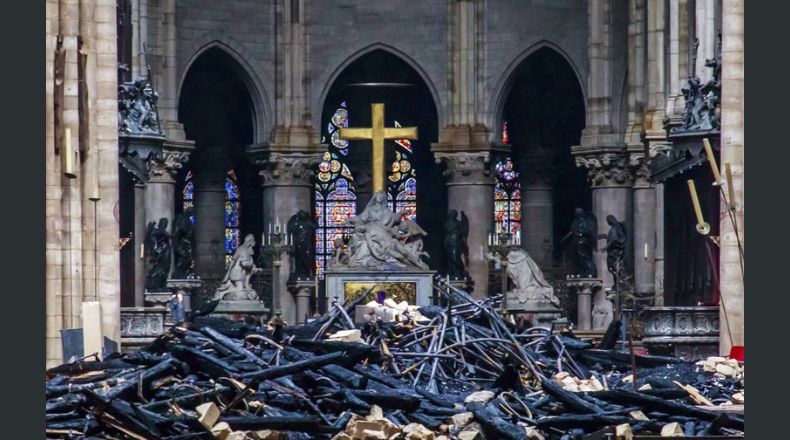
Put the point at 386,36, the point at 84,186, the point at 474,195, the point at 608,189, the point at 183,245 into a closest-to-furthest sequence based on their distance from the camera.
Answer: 1. the point at 84,186
2. the point at 183,245
3. the point at 608,189
4. the point at 474,195
5. the point at 386,36

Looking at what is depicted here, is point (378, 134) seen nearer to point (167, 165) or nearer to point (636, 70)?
point (167, 165)

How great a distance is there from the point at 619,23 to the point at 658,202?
25.1ft

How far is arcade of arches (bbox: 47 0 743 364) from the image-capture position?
59625 millimetres

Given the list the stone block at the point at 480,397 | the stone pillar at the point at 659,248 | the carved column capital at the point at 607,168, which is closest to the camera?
the stone block at the point at 480,397

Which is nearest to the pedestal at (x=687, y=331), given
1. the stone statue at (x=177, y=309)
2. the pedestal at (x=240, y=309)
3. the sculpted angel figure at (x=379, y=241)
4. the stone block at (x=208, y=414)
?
the stone statue at (x=177, y=309)

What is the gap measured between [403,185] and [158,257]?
13068 millimetres

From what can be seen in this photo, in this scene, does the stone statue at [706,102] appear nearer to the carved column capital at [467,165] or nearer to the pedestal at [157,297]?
the pedestal at [157,297]

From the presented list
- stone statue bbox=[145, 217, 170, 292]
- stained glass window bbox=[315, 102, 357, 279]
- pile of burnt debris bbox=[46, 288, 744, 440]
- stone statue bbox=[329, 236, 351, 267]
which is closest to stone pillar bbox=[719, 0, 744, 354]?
pile of burnt debris bbox=[46, 288, 744, 440]

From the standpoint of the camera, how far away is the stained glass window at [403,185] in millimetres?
68812

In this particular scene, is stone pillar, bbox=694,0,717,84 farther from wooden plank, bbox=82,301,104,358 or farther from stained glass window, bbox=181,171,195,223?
stained glass window, bbox=181,171,195,223

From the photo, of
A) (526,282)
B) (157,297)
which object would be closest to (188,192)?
(526,282)

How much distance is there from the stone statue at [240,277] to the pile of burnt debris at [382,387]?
2223 cm

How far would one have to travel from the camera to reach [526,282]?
199ft

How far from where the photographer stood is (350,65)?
2613 inches
